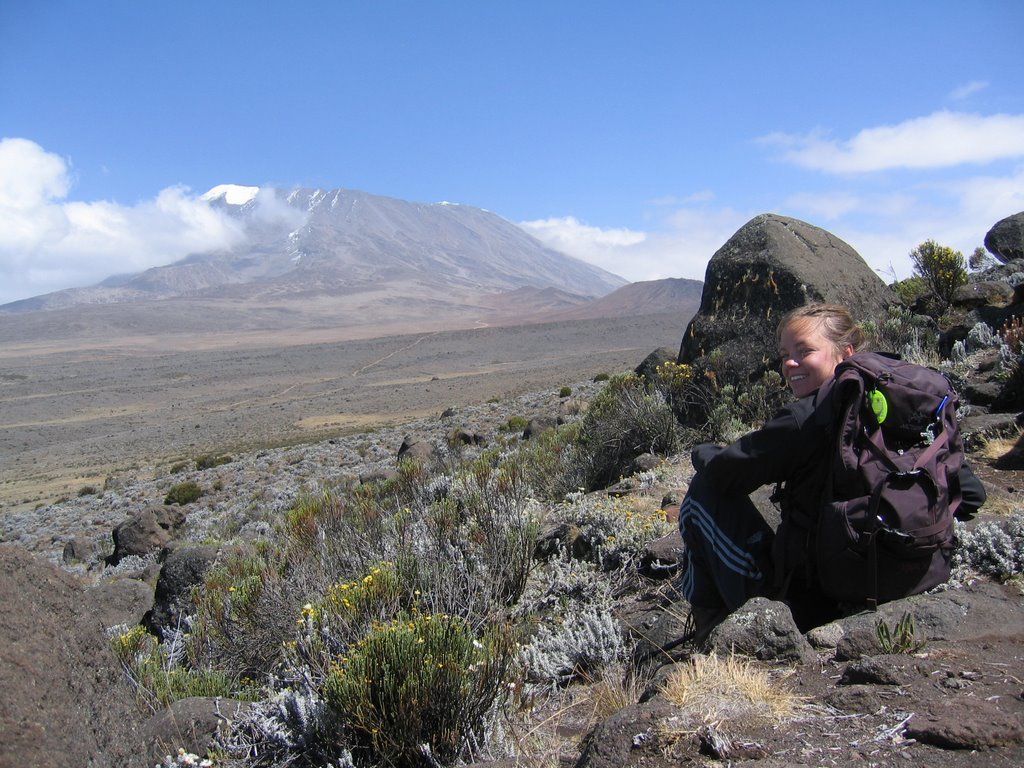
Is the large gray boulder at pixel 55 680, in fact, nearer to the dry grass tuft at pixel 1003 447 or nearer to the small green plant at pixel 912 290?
the dry grass tuft at pixel 1003 447

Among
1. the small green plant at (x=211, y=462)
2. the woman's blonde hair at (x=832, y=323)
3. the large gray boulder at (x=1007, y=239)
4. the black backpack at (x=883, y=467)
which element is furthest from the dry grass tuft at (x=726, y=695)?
the small green plant at (x=211, y=462)

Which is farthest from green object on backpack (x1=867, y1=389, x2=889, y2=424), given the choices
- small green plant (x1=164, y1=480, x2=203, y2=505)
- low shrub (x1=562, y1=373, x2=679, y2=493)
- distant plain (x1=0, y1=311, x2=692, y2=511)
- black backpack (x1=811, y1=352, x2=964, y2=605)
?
distant plain (x1=0, y1=311, x2=692, y2=511)

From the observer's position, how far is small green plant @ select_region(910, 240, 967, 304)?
8.67 meters

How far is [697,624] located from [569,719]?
1.97ft

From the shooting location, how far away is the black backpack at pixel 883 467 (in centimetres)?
243

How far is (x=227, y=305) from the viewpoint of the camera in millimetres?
157250

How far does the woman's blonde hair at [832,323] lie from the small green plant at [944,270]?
21.8ft

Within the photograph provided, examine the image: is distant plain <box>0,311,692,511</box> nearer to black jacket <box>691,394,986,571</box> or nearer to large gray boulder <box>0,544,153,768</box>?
large gray boulder <box>0,544,153,768</box>

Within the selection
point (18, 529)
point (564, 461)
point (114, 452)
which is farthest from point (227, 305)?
point (564, 461)

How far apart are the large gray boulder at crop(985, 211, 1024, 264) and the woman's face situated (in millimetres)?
9411

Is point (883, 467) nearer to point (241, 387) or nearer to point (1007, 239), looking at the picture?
point (1007, 239)

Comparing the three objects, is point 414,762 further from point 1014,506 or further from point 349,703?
point 1014,506

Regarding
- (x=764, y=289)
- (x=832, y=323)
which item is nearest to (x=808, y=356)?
(x=832, y=323)

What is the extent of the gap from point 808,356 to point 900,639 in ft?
3.48
